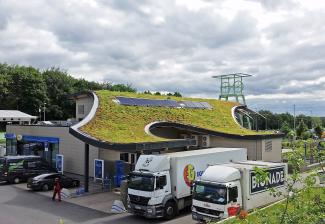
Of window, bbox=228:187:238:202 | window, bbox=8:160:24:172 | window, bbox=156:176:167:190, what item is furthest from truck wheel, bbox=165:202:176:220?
window, bbox=8:160:24:172

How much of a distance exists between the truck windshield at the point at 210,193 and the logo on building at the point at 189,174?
226cm

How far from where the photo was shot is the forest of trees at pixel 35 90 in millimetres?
82875

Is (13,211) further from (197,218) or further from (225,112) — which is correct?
(225,112)

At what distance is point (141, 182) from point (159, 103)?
18.7 meters

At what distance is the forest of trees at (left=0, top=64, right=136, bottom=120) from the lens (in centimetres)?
8288

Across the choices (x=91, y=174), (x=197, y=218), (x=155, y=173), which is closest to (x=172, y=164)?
(x=155, y=173)

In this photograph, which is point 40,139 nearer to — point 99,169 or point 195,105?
point 99,169

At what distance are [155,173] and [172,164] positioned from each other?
→ 48.1 inches

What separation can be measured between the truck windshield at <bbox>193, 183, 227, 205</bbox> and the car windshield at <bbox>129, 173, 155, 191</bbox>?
2.30 metres

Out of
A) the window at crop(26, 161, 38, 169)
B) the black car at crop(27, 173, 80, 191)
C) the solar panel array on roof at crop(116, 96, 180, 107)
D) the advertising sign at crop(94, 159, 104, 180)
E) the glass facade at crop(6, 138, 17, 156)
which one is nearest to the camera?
the black car at crop(27, 173, 80, 191)

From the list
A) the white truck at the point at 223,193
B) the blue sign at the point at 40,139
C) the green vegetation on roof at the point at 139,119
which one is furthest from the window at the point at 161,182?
the blue sign at the point at 40,139

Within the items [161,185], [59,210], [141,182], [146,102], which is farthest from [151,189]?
[146,102]

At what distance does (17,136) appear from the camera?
40.0m

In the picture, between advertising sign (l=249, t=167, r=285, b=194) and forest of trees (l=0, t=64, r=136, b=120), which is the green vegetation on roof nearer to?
advertising sign (l=249, t=167, r=285, b=194)
